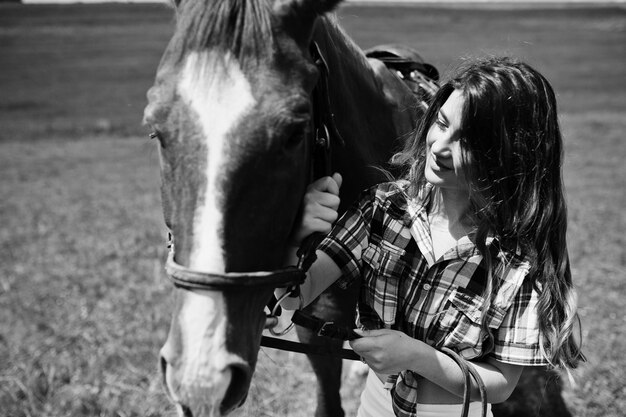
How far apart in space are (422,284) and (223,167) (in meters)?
0.82

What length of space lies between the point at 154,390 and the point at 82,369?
0.61 meters

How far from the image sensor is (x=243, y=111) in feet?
3.74

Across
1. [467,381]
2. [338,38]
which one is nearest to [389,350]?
[467,381]

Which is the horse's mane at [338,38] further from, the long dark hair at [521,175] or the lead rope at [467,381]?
the lead rope at [467,381]

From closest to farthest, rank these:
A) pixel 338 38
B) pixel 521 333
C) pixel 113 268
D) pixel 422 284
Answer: pixel 521 333, pixel 422 284, pixel 338 38, pixel 113 268

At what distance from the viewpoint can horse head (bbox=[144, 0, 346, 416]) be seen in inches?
44.3

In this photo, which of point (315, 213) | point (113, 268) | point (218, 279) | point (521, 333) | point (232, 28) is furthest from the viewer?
point (113, 268)

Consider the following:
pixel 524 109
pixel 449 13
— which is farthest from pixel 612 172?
pixel 449 13

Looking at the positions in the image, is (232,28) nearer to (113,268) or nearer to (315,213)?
(315,213)

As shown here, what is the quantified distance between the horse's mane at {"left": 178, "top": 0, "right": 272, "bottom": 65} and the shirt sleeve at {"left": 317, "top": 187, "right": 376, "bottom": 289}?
731 mm

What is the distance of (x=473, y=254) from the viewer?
5.22 ft

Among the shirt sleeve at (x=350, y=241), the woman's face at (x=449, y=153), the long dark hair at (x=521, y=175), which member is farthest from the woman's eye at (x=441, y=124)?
the shirt sleeve at (x=350, y=241)

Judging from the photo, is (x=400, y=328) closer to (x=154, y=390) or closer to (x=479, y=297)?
(x=479, y=297)

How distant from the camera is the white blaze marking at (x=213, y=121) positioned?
112 cm
